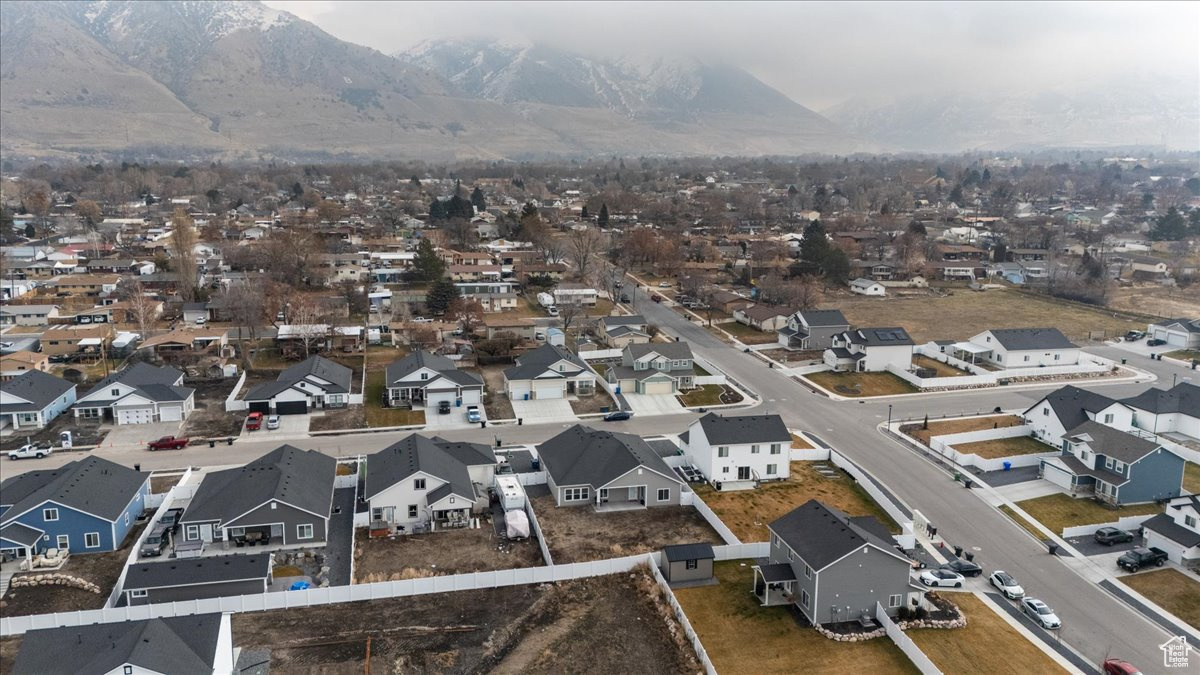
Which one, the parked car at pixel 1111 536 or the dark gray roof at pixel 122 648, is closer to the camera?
the dark gray roof at pixel 122 648

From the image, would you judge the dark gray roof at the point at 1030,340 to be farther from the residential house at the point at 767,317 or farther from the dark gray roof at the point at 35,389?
→ the dark gray roof at the point at 35,389

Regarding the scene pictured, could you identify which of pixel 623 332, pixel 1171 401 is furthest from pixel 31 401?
pixel 1171 401

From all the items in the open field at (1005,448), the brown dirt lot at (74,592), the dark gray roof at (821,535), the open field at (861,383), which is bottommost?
the brown dirt lot at (74,592)

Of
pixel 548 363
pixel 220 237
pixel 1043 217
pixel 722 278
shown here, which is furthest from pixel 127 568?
pixel 1043 217

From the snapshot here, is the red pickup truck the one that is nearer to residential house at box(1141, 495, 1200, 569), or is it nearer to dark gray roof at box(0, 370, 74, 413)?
dark gray roof at box(0, 370, 74, 413)

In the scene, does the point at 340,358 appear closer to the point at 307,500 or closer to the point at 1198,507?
the point at 307,500

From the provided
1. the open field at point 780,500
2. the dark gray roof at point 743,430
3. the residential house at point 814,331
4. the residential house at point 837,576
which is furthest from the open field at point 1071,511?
the residential house at point 814,331
